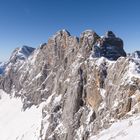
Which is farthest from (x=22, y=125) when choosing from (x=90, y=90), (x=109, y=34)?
(x=90, y=90)

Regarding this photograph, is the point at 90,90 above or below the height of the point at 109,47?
below

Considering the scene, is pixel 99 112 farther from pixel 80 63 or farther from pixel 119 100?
pixel 80 63

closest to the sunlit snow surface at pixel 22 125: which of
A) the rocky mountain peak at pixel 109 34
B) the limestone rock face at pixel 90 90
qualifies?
the limestone rock face at pixel 90 90

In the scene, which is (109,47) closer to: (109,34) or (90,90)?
(109,34)

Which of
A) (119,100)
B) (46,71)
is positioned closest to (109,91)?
(119,100)

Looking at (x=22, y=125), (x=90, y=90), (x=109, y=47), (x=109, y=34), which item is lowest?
(x=22, y=125)

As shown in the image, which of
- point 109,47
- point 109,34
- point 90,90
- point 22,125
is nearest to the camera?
point 90,90

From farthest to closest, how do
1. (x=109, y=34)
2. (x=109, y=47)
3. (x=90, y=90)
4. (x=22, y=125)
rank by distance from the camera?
(x=22, y=125) < (x=109, y=34) < (x=109, y=47) < (x=90, y=90)

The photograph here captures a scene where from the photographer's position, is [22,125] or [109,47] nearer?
[109,47]

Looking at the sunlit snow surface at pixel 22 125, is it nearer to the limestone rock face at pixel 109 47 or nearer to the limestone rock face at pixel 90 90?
the limestone rock face at pixel 90 90
